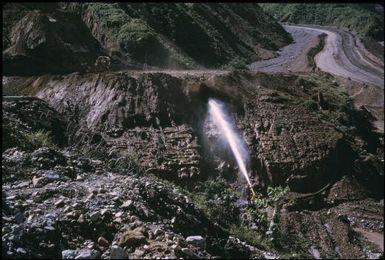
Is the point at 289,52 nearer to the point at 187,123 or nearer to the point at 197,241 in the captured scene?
the point at 187,123

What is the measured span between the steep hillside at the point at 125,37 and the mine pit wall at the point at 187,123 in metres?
3.65

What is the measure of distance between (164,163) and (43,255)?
1060 centimetres

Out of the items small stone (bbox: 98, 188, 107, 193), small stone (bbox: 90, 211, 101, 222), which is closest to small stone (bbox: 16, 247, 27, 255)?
small stone (bbox: 90, 211, 101, 222)

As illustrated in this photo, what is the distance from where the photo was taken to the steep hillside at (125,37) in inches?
1061

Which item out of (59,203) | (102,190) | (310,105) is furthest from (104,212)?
(310,105)

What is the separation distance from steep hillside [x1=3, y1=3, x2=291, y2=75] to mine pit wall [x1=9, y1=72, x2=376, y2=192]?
3.65 metres

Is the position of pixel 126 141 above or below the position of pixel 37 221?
below

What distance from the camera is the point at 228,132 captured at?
71.6 feet

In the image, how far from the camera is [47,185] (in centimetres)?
1134

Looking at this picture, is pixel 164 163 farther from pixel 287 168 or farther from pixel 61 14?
pixel 61 14

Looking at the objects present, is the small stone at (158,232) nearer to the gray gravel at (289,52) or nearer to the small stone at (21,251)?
the small stone at (21,251)

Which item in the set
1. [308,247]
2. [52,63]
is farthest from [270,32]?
[308,247]

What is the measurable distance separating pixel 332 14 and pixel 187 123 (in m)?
46.6

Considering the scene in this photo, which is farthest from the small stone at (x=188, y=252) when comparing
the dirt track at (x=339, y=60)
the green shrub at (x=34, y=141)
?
the dirt track at (x=339, y=60)
